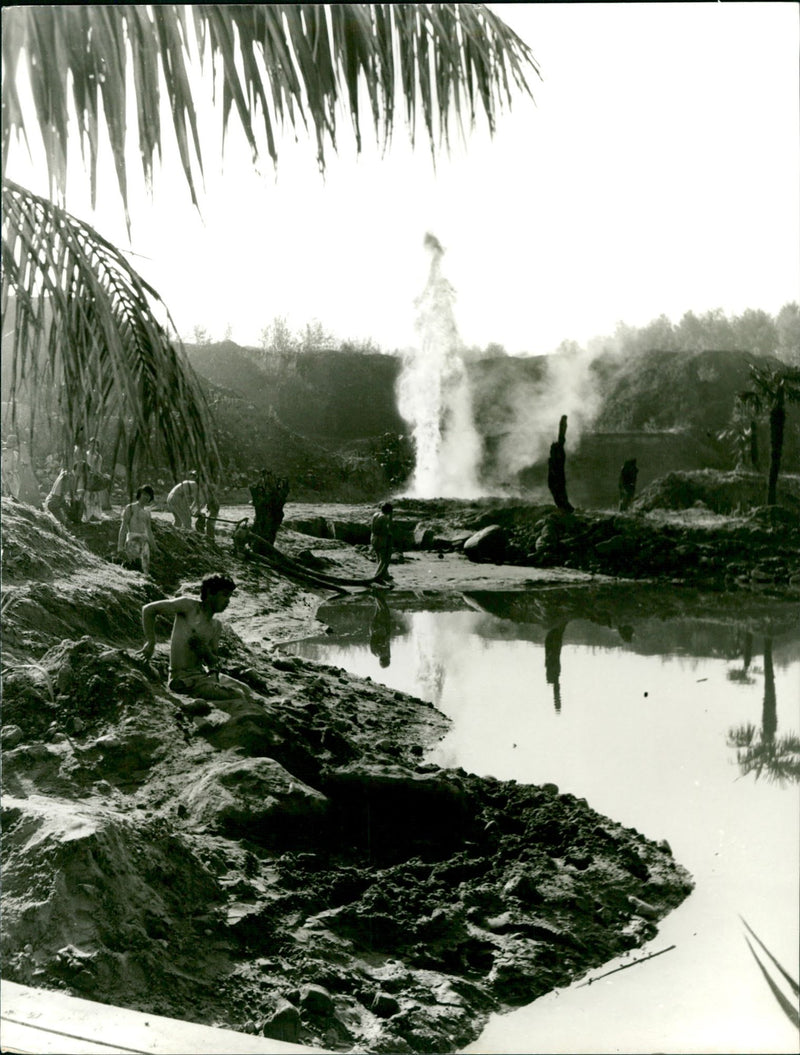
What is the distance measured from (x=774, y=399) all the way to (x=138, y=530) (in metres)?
2.06

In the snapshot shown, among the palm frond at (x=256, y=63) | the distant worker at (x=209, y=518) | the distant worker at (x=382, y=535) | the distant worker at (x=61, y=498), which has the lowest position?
the distant worker at (x=382, y=535)

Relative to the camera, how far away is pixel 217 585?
3316 millimetres

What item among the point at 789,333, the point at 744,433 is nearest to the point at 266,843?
the point at 744,433

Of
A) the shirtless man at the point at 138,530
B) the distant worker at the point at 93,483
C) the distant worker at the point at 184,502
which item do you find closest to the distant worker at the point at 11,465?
the distant worker at the point at 93,483

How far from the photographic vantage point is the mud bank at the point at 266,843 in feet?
8.93

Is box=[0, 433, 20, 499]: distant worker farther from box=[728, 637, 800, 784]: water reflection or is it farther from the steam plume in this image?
box=[728, 637, 800, 784]: water reflection

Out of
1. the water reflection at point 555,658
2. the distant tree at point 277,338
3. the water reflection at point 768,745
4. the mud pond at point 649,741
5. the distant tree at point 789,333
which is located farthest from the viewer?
the water reflection at point 555,658

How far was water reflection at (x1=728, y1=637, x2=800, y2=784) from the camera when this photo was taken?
3002mm

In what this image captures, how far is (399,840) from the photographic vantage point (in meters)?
3.43

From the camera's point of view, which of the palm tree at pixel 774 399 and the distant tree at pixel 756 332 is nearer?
the distant tree at pixel 756 332

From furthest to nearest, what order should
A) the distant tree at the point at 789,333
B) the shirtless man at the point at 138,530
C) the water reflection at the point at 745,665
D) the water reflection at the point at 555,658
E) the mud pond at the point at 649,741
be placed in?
the water reflection at the point at 555,658, the shirtless man at the point at 138,530, the water reflection at the point at 745,665, the distant tree at the point at 789,333, the mud pond at the point at 649,741

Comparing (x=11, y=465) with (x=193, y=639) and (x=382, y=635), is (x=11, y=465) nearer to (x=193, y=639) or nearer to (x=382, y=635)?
(x=193, y=639)

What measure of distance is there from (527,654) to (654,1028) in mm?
1525

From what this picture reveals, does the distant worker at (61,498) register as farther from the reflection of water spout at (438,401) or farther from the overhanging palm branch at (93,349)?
the reflection of water spout at (438,401)
